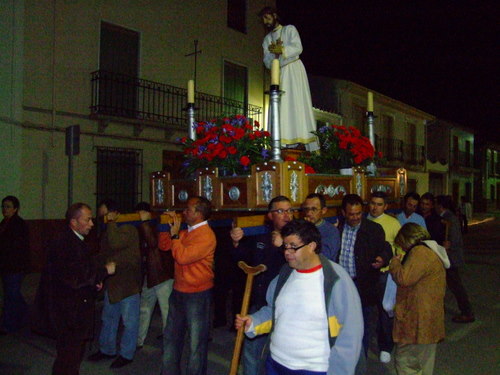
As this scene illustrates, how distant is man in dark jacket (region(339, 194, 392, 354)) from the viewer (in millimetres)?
4902

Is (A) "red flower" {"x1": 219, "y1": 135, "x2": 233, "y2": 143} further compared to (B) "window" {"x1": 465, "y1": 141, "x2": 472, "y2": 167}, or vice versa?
(B) "window" {"x1": 465, "y1": 141, "x2": 472, "y2": 167}

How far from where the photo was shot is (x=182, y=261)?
164 inches

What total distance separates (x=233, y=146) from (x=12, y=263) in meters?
3.39

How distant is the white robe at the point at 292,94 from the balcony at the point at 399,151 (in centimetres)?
1939

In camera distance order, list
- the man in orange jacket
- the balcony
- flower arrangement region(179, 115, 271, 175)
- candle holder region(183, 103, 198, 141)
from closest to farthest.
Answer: the man in orange jacket, flower arrangement region(179, 115, 271, 175), candle holder region(183, 103, 198, 141), the balcony

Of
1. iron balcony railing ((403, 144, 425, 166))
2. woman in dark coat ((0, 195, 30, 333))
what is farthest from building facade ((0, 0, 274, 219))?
iron balcony railing ((403, 144, 425, 166))

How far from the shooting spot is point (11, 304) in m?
6.36

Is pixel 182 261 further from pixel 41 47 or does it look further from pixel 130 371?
pixel 41 47

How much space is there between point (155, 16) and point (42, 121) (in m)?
4.82

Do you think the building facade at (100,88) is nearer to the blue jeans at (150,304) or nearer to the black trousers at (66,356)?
the blue jeans at (150,304)

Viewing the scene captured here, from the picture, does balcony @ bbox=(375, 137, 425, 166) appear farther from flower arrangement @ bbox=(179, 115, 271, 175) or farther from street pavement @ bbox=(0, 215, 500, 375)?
flower arrangement @ bbox=(179, 115, 271, 175)

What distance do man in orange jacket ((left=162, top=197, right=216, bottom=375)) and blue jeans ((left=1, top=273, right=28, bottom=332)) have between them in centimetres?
310

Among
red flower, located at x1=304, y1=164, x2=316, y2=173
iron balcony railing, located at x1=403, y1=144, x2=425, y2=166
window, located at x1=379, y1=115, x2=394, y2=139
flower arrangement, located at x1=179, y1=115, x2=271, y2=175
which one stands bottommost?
red flower, located at x1=304, y1=164, x2=316, y2=173

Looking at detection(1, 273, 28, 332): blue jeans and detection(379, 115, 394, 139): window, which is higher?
detection(379, 115, 394, 139): window
